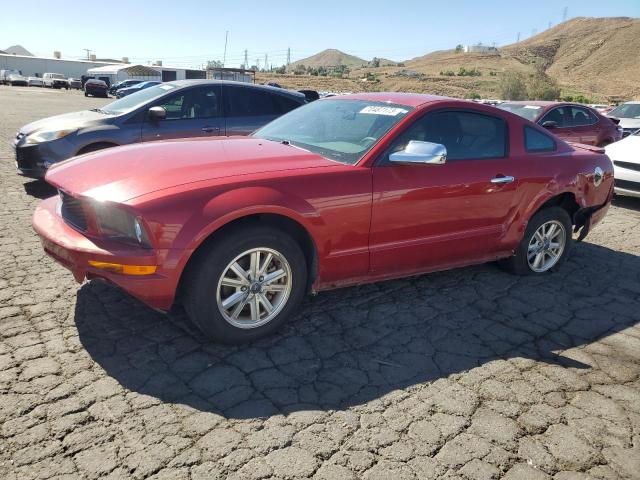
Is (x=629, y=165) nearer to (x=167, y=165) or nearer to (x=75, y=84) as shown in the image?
(x=167, y=165)

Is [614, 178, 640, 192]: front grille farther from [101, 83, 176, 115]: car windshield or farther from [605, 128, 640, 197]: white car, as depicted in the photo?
[101, 83, 176, 115]: car windshield

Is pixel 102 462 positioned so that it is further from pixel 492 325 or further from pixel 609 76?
pixel 609 76

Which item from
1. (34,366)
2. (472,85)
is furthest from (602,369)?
(472,85)

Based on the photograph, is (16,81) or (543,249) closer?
(543,249)

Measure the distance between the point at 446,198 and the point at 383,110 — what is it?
86 cm

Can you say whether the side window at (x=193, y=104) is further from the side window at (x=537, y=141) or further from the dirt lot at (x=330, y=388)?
the side window at (x=537, y=141)

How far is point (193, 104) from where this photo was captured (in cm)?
729

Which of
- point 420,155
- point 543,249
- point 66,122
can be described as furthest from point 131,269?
point 66,122

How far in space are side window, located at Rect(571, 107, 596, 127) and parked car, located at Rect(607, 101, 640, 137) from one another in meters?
4.07

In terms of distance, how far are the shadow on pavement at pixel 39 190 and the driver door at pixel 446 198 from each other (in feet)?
16.4

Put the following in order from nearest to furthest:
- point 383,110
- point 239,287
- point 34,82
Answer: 1. point 239,287
2. point 383,110
3. point 34,82

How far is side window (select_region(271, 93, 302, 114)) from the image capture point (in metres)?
7.91

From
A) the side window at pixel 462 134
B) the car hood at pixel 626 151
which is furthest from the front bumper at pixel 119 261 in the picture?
the car hood at pixel 626 151

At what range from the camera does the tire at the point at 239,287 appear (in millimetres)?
3133
